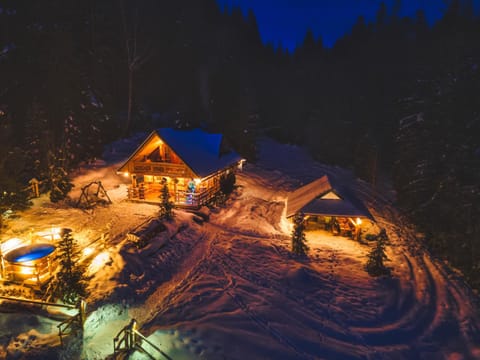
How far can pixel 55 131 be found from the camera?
28438mm

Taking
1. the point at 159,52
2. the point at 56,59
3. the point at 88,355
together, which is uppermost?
the point at 159,52

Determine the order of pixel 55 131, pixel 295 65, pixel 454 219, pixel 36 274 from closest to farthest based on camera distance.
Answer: pixel 36 274 < pixel 454 219 < pixel 55 131 < pixel 295 65

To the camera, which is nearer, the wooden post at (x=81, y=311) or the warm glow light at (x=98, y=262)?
the wooden post at (x=81, y=311)

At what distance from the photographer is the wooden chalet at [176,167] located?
72.6 ft

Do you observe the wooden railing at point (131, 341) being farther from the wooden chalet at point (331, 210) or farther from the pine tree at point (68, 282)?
the wooden chalet at point (331, 210)

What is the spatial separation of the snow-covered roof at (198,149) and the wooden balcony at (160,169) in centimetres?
59

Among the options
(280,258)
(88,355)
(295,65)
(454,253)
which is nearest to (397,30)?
(295,65)

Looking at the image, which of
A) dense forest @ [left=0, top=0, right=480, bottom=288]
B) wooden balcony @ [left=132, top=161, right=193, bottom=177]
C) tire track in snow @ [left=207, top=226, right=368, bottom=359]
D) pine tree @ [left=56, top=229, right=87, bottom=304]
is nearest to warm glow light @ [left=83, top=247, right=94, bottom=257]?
pine tree @ [left=56, top=229, right=87, bottom=304]

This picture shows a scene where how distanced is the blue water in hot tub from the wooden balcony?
34.4 feet

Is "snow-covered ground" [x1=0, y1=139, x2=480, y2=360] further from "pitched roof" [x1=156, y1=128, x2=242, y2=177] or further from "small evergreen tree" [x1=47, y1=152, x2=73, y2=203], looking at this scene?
"pitched roof" [x1=156, y1=128, x2=242, y2=177]

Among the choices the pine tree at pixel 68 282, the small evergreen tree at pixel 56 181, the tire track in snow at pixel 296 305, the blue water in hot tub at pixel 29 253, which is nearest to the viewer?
the tire track in snow at pixel 296 305

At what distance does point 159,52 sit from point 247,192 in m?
30.2

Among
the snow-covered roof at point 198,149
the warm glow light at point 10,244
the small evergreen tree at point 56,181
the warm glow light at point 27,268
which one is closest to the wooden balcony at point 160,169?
the snow-covered roof at point 198,149

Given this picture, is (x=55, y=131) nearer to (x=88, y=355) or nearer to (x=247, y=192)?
(x=247, y=192)
